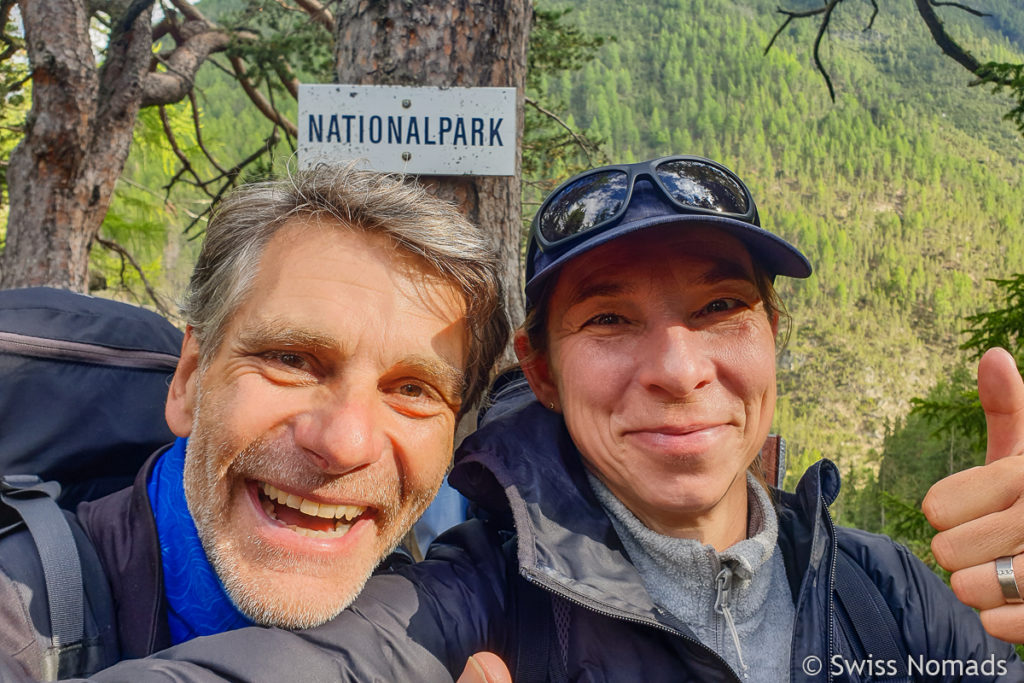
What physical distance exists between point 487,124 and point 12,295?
4.83ft

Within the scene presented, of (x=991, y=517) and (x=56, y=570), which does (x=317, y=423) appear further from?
(x=991, y=517)

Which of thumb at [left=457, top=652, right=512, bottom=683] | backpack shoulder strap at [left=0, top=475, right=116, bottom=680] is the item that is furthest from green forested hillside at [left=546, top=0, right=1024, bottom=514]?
backpack shoulder strap at [left=0, top=475, right=116, bottom=680]

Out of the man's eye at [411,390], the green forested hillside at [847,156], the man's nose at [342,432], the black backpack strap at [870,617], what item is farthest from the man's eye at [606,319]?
the green forested hillside at [847,156]

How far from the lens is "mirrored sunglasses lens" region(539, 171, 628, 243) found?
1.58 meters

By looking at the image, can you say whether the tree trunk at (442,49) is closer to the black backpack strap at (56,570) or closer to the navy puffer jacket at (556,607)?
the navy puffer jacket at (556,607)

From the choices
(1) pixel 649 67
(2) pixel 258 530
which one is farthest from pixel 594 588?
(1) pixel 649 67

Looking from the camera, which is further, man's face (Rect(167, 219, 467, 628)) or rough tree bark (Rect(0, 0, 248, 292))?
rough tree bark (Rect(0, 0, 248, 292))

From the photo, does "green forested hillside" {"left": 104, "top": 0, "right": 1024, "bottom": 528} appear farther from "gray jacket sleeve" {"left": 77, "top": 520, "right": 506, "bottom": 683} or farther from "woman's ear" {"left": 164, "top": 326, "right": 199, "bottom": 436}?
"woman's ear" {"left": 164, "top": 326, "right": 199, "bottom": 436}

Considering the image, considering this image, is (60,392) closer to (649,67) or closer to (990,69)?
(990,69)

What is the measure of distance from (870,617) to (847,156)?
13391cm

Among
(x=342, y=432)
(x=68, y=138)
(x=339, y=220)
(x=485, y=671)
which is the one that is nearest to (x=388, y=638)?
(x=485, y=671)

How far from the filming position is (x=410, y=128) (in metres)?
2.37

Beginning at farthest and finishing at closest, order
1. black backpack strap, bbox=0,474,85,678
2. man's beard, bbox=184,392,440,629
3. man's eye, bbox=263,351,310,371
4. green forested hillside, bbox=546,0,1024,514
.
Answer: green forested hillside, bbox=546,0,1024,514, man's eye, bbox=263,351,310,371, man's beard, bbox=184,392,440,629, black backpack strap, bbox=0,474,85,678

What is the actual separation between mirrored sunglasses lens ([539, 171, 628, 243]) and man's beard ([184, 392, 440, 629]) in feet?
2.23
